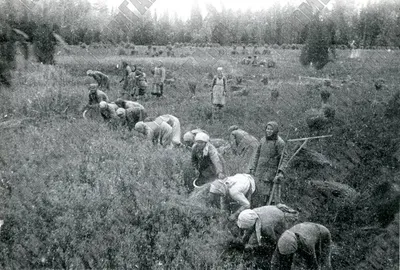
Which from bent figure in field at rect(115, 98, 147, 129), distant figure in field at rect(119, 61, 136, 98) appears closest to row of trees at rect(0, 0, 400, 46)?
distant figure in field at rect(119, 61, 136, 98)

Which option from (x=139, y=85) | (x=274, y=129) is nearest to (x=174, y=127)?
(x=274, y=129)

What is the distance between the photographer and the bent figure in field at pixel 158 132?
26.1ft

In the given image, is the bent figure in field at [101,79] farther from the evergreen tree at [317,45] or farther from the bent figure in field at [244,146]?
the evergreen tree at [317,45]

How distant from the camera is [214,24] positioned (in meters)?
35.8

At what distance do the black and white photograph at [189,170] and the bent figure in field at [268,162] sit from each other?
2 centimetres

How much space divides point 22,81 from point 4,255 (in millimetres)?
9924

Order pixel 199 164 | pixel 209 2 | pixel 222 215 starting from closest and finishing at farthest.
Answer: pixel 222 215 < pixel 199 164 < pixel 209 2

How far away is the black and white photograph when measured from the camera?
4.41m

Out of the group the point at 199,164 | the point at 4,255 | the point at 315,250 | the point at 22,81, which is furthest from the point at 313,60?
the point at 4,255

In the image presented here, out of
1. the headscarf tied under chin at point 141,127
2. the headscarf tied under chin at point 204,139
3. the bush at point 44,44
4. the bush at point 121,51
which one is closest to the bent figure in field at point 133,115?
the headscarf tied under chin at point 141,127

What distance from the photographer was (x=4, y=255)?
416 centimetres

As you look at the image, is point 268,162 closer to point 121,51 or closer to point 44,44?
point 44,44

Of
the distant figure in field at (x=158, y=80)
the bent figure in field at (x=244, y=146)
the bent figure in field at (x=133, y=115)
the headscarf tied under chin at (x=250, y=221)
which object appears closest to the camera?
the headscarf tied under chin at (x=250, y=221)

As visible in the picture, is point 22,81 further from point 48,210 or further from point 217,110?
point 48,210
